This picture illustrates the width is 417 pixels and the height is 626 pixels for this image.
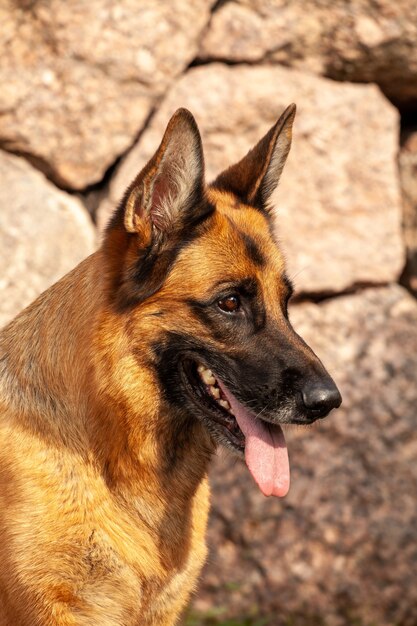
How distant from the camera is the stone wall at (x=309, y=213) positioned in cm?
607

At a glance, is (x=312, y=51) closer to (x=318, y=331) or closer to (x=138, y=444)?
(x=318, y=331)

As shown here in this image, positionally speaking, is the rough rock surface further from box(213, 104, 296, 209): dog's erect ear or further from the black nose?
the black nose

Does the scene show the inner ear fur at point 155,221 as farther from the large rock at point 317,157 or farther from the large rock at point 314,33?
the large rock at point 314,33

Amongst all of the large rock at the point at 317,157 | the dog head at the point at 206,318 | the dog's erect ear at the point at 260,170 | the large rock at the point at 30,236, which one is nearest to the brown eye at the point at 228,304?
the dog head at the point at 206,318

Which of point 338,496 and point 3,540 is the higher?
point 3,540

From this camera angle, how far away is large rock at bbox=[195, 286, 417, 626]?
630 cm

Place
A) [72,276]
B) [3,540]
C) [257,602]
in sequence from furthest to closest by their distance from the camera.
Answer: [257,602] → [72,276] → [3,540]

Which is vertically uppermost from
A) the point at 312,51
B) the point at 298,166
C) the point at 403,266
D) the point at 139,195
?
the point at 139,195

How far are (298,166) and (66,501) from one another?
3143 mm

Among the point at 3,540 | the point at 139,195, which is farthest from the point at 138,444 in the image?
the point at 139,195

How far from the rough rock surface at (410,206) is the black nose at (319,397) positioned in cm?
293

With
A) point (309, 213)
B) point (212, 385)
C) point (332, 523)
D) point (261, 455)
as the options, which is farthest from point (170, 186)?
point (332, 523)

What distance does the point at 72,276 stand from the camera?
430 centimetres

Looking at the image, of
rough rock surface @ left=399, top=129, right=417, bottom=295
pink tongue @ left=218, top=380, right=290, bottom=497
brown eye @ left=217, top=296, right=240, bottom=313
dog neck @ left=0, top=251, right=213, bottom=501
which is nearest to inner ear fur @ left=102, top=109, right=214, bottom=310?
dog neck @ left=0, top=251, right=213, bottom=501
